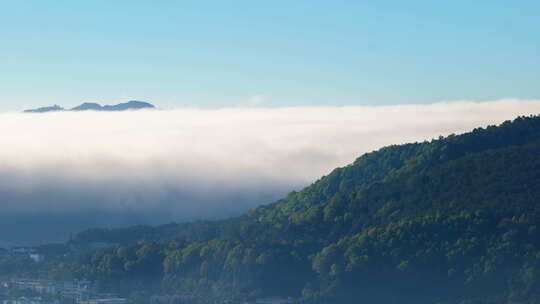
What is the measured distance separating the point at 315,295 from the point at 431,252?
35.0 feet

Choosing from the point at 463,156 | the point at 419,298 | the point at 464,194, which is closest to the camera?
the point at 419,298

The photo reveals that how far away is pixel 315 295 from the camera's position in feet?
542

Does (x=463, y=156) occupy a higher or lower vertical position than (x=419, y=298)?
higher

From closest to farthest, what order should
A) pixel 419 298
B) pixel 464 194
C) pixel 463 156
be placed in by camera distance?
pixel 419 298 < pixel 464 194 < pixel 463 156

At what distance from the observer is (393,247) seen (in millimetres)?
166500

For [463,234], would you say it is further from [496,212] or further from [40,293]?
[40,293]

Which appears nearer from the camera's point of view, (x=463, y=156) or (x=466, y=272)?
(x=466, y=272)

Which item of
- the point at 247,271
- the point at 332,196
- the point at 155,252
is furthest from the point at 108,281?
the point at 332,196

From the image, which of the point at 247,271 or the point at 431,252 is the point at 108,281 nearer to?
the point at 247,271

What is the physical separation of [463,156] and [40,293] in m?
43.3

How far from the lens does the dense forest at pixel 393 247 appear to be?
16225cm

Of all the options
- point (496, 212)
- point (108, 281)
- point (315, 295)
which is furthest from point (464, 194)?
point (108, 281)

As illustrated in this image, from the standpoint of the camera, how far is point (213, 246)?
178 m

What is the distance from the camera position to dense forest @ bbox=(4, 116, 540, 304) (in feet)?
532
